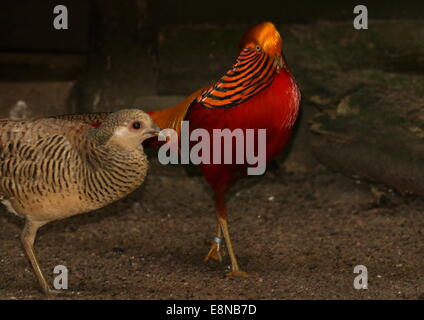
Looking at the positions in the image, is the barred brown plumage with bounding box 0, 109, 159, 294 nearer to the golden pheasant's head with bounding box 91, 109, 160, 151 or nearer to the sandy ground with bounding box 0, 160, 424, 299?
the golden pheasant's head with bounding box 91, 109, 160, 151

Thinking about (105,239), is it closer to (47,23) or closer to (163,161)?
(163,161)

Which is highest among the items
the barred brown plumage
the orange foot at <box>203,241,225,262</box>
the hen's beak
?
the hen's beak

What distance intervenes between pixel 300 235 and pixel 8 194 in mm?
1623

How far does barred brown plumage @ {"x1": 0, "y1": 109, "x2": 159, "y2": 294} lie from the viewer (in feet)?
9.47

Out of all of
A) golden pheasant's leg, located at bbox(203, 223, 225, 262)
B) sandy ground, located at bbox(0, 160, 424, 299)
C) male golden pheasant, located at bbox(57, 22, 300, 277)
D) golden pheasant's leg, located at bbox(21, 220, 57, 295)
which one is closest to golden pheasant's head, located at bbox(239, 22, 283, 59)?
male golden pheasant, located at bbox(57, 22, 300, 277)

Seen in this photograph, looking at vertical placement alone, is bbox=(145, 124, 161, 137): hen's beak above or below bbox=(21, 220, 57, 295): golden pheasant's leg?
above

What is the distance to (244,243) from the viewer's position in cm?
378

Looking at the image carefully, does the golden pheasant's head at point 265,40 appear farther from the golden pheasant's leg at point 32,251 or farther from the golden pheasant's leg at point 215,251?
the golden pheasant's leg at point 32,251

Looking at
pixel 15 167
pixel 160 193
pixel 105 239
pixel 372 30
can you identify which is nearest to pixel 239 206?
pixel 160 193

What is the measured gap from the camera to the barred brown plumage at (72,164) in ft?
9.47

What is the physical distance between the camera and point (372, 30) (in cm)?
425

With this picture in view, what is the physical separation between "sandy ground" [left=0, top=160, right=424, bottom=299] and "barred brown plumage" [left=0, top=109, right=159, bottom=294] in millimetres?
446

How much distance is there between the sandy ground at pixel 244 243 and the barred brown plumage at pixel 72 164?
446 millimetres
